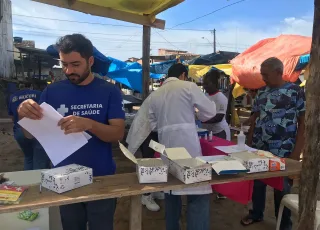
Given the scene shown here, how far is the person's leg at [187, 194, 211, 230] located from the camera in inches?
81.5

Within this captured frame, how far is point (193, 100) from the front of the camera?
2139mm

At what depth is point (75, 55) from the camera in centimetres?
150

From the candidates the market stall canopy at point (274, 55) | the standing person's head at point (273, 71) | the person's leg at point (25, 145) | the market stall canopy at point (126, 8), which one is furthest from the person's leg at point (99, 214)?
the market stall canopy at point (274, 55)

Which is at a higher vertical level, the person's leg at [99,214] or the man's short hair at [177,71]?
the man's short hair at [177,71]

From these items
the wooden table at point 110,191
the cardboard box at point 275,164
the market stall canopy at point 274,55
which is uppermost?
the market stall canopy at point 274,55

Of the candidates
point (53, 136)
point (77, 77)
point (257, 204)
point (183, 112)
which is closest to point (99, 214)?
point (53, 136)

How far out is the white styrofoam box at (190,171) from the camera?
1.60 meters

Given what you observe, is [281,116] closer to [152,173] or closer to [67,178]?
[152,173]

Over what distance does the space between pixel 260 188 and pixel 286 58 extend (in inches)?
126

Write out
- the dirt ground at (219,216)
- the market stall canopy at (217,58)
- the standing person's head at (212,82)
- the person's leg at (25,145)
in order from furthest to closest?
the market stall canopy at (217,58)
the standing person's head at (212,82)
the person's leg at (25,145)
the dirt ground at (219,216)

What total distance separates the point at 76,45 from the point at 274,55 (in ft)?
17.0

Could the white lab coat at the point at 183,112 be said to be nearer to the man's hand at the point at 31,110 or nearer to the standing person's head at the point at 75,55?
the standing person's head at the point at 75,55

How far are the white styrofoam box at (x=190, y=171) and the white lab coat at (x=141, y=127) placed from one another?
29.3 inches

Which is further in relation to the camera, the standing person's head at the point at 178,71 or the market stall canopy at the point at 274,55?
the market stall canopy at the point at 274,55
